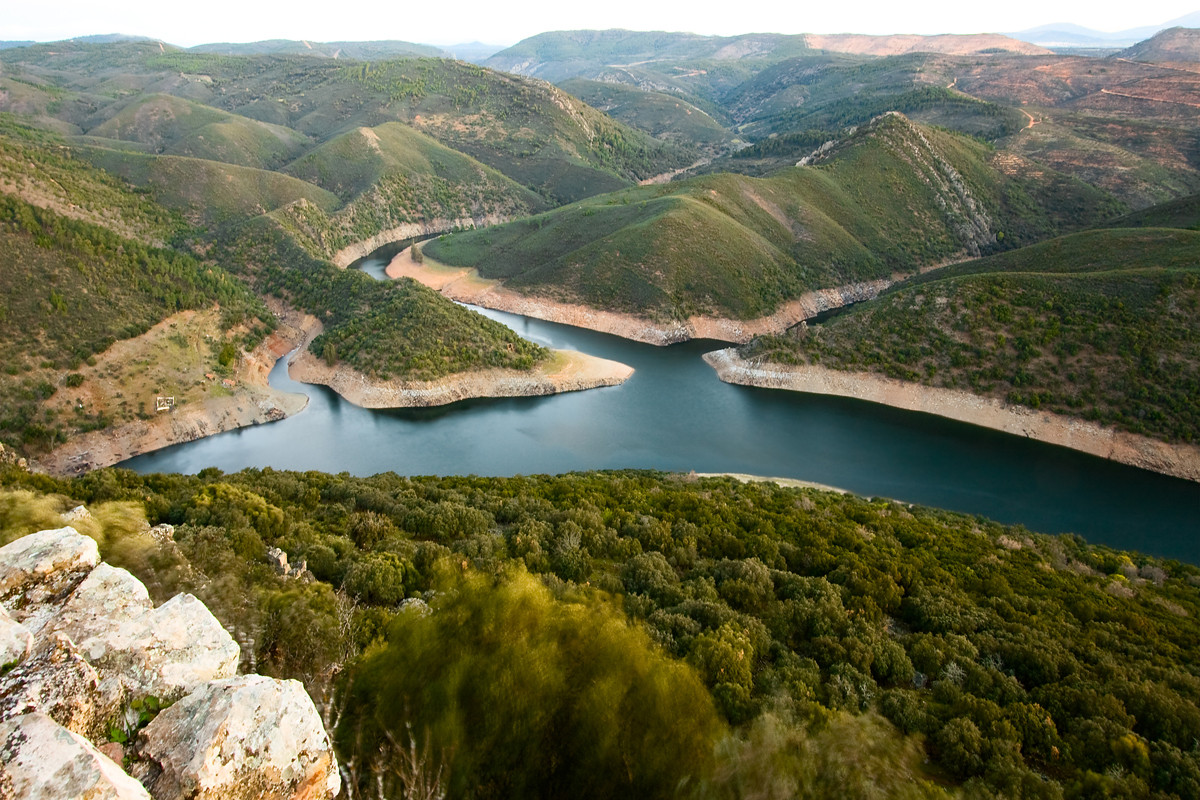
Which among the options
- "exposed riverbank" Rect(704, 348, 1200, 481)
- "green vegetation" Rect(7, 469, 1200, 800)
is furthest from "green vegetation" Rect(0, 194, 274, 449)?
"exposed riverbank" Rect(704, 348, 1200, 481)

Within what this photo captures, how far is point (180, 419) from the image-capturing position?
1745 inches

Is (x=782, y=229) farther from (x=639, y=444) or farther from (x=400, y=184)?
(x=400, y=184)

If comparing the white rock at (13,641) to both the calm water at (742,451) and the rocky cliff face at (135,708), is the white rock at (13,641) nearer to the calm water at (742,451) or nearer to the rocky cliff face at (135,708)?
the rocky cliff face at (135,708)

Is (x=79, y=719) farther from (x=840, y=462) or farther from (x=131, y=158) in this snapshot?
(x=131, y=158)

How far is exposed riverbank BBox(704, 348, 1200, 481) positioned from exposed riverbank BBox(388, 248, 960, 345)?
5.95 metres

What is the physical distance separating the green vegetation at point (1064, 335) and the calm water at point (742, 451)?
429 cm

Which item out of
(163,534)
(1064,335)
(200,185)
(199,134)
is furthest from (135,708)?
(199,134)

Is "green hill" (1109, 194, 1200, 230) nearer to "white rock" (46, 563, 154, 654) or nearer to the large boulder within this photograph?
the large boulder

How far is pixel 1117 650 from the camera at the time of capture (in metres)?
18.0

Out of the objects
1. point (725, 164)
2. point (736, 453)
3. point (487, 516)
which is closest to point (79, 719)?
point (487, 516)

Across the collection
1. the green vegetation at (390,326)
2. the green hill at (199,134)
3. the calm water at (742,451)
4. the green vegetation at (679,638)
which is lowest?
the calm water at (742,451)

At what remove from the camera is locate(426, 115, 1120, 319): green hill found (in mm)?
72000

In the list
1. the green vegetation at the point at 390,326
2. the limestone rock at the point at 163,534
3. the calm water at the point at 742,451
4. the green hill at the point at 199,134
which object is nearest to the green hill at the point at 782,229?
the green vegetation at the point at 390,326

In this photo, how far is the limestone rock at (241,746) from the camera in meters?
6.46
